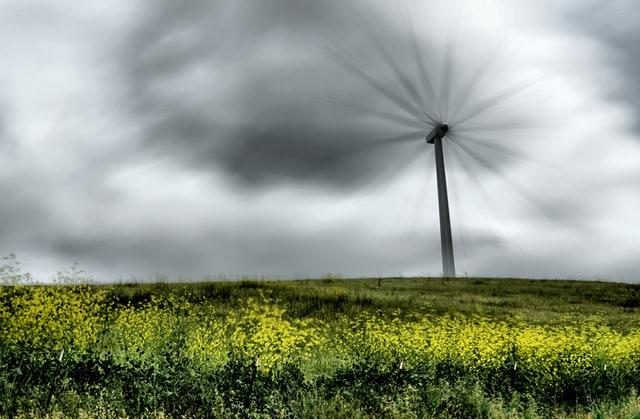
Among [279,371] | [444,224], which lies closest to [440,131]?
[444,224]

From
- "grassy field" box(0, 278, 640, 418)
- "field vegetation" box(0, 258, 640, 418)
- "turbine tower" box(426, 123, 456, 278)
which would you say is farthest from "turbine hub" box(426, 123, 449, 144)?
"field vegetation" box(0, 258, 640, 418)

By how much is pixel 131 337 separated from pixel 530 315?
21.2m

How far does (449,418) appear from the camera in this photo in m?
10.9

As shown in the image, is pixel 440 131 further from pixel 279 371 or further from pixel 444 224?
pixel 279 371

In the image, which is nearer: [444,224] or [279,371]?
[279,371]

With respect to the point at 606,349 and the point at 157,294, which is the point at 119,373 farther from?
the point at 157,294

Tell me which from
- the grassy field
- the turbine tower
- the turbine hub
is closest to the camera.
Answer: the grassy field

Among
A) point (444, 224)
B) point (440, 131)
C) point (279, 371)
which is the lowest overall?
point (279, 371)

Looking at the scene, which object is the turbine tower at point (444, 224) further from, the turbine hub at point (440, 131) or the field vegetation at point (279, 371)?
the field vegetation at point (279, 371)

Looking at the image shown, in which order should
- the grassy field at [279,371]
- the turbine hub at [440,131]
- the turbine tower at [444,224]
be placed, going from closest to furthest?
the grassy field at [279,371] → the turbine tower at [444,224] → the turbine hub at [440,131]

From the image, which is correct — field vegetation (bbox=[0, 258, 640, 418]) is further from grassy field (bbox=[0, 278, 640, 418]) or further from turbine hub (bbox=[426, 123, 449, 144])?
turbine hub (bbox=[426, 123, 449, 144])

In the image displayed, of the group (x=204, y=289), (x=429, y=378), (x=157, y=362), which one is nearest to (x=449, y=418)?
(x=429, y=378)

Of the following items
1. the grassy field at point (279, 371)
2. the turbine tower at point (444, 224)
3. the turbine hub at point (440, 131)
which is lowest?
the grassy field at point (279, 371)

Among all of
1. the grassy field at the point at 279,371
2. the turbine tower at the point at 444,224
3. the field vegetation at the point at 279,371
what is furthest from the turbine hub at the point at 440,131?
the field vegetation at the point at 279,371
